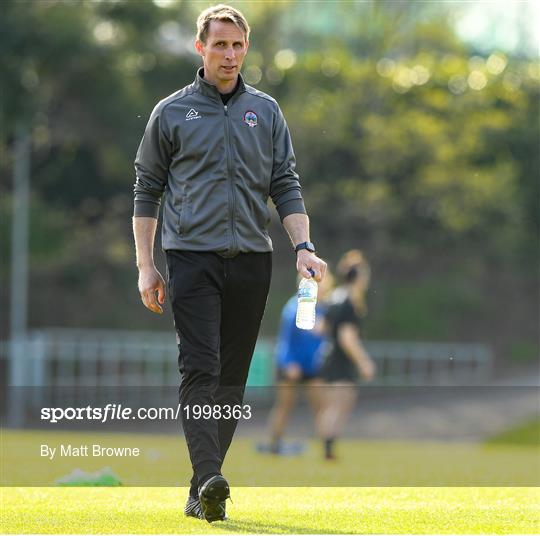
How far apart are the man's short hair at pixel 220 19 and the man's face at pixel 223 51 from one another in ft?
0.05

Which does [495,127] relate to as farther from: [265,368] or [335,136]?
[265,368]

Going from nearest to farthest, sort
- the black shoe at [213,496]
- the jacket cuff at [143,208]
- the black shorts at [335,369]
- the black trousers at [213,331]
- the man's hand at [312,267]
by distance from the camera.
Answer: the black shoe at [213,496]
the black trousers at [213,331]
the man's hand at [312,267]
the jacket cuff at [143,208]
the black shorts at [335,369]

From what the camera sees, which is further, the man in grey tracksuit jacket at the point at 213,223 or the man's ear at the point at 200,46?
the man's ear at the point at 200,46

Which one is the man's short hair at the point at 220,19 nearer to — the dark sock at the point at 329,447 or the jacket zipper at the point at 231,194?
the jacket zipper at the point at 231,194

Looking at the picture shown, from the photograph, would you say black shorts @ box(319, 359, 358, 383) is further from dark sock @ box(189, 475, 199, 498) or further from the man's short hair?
the man's short hair

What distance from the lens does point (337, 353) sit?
11.8 metres

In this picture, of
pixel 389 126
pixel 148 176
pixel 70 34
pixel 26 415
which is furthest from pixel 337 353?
pixel 389 126

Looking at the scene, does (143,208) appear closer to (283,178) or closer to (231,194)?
(231,194)

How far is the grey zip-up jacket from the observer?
17.2 ft

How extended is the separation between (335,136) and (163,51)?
3.90 metres

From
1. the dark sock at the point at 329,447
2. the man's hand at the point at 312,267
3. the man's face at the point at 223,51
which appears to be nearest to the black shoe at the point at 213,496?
the man's hand at the point at 312,267

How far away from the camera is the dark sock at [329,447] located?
11.2 m

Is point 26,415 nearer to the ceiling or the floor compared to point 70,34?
nearer to the floor

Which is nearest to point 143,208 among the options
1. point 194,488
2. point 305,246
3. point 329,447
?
point 305,246
